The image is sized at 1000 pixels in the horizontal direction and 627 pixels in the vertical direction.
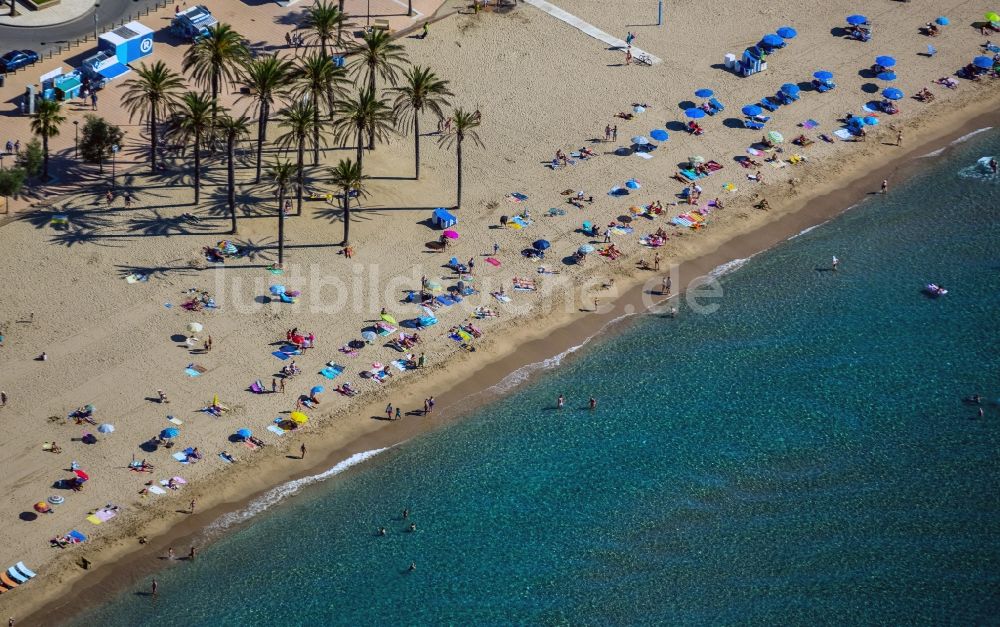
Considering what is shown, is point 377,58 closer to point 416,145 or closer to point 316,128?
point 416,145

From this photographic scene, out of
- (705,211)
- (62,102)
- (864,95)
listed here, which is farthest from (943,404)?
(62,102)

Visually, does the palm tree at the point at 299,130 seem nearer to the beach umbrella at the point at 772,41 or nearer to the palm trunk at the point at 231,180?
the palm trunk at the point at 231,180

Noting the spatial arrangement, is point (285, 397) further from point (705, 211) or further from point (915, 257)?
point (915, 257)

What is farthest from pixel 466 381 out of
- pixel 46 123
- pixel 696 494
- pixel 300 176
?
pixel 46 123

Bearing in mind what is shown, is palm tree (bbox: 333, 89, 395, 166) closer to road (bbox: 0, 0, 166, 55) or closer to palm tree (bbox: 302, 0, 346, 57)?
palm tree (bbox: 302, 0, 346, 57)

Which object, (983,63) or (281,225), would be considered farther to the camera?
(983,63)

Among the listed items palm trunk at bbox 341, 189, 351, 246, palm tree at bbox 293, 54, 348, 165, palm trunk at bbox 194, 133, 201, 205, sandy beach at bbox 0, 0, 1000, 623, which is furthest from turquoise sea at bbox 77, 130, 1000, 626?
palm trunk at bbox 194, 133, 201, 205
